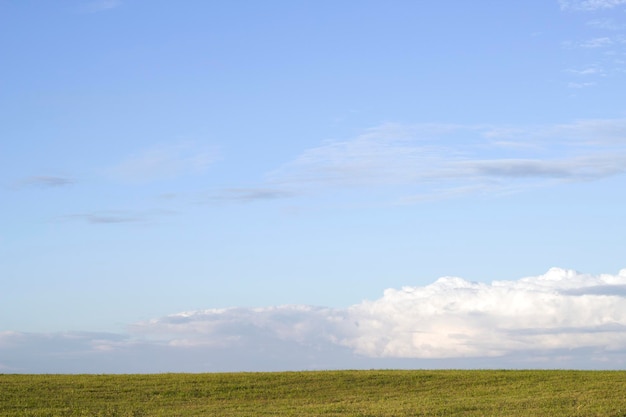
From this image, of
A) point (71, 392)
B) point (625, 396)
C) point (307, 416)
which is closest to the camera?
point (307, 416)

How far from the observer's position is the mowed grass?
1644 inches

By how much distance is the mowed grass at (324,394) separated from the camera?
137 feet

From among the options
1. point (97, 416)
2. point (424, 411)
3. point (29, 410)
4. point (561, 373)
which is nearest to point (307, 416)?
point (424, 411)

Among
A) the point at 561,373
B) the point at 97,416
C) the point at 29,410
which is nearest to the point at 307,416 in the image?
the point at 97,416

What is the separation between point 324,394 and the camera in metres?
48.8

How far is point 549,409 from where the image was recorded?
136 ft

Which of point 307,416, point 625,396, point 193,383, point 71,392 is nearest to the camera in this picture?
point 307,416

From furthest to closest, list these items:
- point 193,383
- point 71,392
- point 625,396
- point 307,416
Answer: point 193,383, point 71,392, point 625,396, point 307,416

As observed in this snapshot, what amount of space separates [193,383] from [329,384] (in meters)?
8.36

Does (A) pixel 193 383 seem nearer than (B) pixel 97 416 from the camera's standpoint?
No

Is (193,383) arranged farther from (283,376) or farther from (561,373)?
(561,373)

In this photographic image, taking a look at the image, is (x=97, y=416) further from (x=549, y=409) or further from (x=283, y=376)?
(x=549, y=409)

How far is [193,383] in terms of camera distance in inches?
2056

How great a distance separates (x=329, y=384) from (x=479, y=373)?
34.7ft
